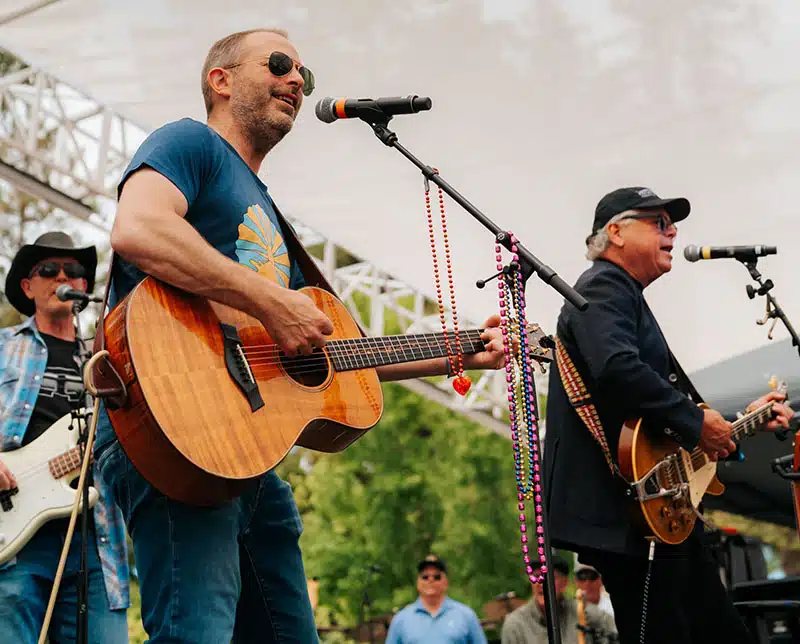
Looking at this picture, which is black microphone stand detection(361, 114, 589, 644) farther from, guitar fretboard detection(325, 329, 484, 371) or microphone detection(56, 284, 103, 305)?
microphone detection(56, 284, 103, 305)

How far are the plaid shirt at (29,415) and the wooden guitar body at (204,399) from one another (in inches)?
54.3

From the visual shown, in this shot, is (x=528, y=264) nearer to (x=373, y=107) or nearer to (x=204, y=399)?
(x=373, y=107)

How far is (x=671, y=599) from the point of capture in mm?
3861

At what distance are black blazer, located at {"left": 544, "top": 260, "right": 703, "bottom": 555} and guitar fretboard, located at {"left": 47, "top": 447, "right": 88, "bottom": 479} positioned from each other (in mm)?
1960

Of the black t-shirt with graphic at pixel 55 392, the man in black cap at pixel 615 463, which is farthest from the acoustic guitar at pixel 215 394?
the black t-shirt with graphic at pixel 55 392

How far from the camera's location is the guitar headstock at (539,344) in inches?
124

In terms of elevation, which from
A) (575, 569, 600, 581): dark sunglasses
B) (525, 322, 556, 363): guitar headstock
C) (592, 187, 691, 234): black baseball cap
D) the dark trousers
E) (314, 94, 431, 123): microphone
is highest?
(592, 187, 691, 234): black baseball cap

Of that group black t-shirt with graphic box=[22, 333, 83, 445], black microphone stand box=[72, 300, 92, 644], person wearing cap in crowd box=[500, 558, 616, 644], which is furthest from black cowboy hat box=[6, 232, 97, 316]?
person wearing cap in crowd box=[500, 558, 616, 644]

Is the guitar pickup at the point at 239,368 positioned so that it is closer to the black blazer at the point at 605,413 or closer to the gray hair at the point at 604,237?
the black blazer at the point at 605,413

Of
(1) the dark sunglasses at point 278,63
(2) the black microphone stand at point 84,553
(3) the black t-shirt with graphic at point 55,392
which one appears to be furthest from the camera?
(3) the black t-shirt with graphic at point 55,392

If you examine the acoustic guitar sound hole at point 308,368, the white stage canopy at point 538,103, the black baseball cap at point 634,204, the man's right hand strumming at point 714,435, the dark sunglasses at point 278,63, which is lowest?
the man's right hand strumming at point 714,435

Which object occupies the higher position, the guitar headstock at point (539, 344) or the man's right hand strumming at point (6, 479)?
the guitar headstock at point (539, 344)

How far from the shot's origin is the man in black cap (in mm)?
3889

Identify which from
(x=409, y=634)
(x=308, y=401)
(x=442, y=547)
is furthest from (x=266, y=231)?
(x=442, y=547)
